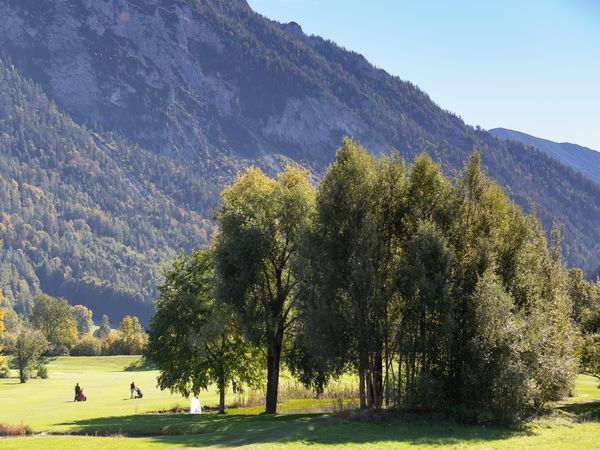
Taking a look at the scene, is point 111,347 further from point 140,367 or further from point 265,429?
point 265,429

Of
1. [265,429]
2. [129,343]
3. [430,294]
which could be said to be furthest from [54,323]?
[430,294]

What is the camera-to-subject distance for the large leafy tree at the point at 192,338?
52.9 metres

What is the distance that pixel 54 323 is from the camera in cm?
14762

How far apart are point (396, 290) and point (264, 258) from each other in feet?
37.5

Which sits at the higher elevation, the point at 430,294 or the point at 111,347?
the point at 111,347

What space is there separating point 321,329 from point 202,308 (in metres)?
16.3

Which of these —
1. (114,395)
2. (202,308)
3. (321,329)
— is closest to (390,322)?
(321,329)

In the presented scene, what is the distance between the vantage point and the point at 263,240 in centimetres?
4859

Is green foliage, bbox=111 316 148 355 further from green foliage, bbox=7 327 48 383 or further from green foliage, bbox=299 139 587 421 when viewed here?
green foliage, bbox=299 139 587 421

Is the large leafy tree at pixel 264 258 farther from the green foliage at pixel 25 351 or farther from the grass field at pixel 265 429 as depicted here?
the green foliage at pixel 25 351

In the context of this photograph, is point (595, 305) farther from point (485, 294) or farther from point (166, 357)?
point (166, 357)

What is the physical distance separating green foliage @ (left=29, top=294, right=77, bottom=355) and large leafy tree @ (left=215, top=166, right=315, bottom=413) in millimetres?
105673

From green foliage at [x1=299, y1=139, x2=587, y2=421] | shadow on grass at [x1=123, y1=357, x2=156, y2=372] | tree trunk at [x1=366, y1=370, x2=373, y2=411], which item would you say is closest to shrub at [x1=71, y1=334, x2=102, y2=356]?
shadow on grass at [x1=123, y1=357, x2=156, y2=372]

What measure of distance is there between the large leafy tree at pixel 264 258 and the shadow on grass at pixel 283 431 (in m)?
6.76
